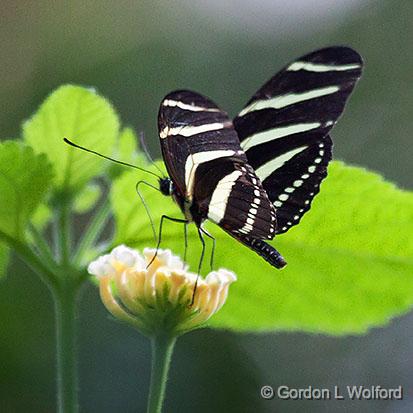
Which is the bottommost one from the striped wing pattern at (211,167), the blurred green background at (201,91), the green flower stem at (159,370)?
the green flower stem at (159,370)

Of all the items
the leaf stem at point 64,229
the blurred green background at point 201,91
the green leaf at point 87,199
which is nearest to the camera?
the leaf stem at point 64,229

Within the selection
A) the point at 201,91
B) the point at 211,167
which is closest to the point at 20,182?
the point at 211,167

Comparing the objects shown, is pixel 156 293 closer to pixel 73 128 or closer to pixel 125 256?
pixel 125 256

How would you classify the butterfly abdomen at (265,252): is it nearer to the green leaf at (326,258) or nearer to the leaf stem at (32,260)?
the green leaf at (326,258)

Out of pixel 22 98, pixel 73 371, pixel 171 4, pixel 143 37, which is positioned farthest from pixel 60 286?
pixel 171 4

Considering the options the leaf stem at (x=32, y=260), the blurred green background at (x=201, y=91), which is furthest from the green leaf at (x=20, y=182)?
the blurred green background at (x=201, y=91)

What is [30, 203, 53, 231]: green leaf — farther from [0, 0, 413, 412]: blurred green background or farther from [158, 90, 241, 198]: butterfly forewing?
[0, 0, 413, 412]: blurred green background

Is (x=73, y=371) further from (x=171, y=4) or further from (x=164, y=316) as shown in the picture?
(x=171, y=4)
